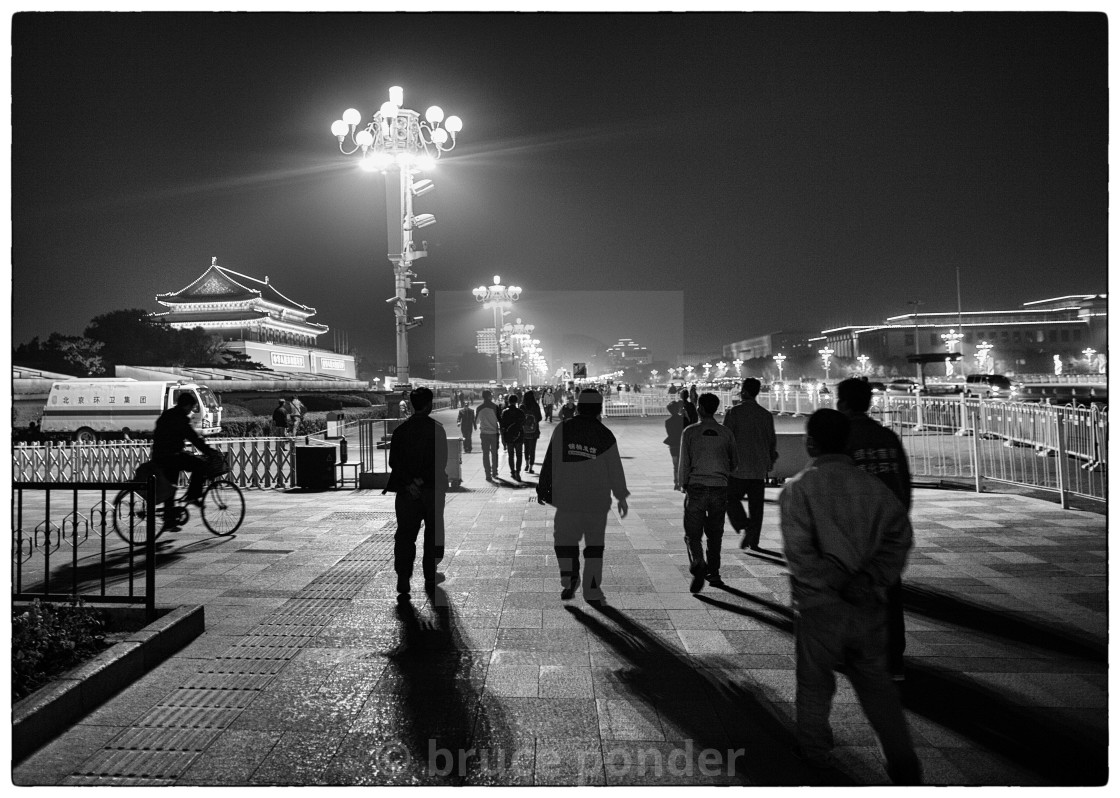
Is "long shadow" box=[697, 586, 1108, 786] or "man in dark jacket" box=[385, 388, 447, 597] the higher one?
"man in dark jacket" box=[385, 388, 447, 597]

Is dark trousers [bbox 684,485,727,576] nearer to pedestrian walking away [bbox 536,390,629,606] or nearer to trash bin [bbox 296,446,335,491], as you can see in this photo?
pedestrian walking away [bbox 536,390,629,606]

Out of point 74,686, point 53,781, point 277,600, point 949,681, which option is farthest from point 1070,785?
point 277,600

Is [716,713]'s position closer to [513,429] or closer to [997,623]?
[997,623]

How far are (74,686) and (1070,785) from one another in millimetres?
4567

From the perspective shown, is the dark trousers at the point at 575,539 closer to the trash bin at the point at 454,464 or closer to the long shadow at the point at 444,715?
the long shadow at the point at 444,715

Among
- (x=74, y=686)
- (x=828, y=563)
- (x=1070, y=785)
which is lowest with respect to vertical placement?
(x=1070, y=785)

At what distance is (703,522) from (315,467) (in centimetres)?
→ 801

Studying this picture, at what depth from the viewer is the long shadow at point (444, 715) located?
Result: 297cm

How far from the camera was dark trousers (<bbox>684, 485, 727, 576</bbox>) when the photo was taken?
222 inches

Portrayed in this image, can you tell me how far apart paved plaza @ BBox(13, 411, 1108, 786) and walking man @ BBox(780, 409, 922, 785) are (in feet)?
1.08

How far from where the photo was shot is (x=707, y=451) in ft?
18.7

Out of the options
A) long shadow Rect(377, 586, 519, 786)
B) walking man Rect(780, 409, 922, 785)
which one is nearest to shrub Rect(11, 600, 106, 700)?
long shadow Rect(377, 586, 519, 786)

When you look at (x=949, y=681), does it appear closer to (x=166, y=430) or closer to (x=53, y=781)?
(x=53, y=781)

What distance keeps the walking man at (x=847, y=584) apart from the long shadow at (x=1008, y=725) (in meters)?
0.60
